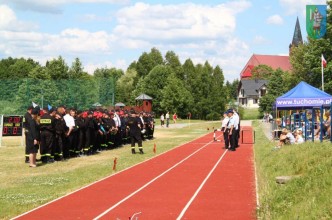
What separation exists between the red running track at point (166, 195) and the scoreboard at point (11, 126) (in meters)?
10.4

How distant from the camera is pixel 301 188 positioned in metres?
10.2

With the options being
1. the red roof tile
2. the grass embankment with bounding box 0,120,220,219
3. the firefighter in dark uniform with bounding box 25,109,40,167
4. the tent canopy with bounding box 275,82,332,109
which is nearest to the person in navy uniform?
the tent canopy with bounding box 275,82,332,109

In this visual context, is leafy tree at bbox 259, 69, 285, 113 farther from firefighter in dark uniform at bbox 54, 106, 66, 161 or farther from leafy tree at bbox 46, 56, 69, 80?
firefighter in dark uniform at bbox 54, 106, 66, 161

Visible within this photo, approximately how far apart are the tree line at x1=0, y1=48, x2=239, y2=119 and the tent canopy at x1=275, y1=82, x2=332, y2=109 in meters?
20.8

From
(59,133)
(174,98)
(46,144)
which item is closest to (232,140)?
(59,133)

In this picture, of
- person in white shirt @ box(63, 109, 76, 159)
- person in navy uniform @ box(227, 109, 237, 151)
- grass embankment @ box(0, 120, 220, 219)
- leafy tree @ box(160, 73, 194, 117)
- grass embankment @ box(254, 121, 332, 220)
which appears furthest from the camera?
leafy tree @ box(160, 73, 194, 117)

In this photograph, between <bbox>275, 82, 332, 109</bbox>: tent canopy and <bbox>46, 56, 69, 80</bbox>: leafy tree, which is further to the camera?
<bbox>46, 56, 69, 80</bbox>: leafy tree

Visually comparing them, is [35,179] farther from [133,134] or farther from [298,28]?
[298,28]

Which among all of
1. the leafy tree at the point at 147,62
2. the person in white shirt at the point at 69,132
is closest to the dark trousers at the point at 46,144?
the person in white shirt at the point at 69,132

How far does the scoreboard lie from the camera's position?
86.3ft

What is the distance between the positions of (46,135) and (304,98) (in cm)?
1259

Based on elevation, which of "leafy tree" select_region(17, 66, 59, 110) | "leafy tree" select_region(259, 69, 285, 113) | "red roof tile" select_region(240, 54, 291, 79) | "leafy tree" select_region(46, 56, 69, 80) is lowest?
"leafy tree" select_region(17, 66, 59, 110)

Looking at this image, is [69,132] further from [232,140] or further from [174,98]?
[174,98]

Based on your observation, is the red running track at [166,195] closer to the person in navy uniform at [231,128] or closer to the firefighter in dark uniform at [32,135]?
the firefighter in dark uniform at [32,135]
